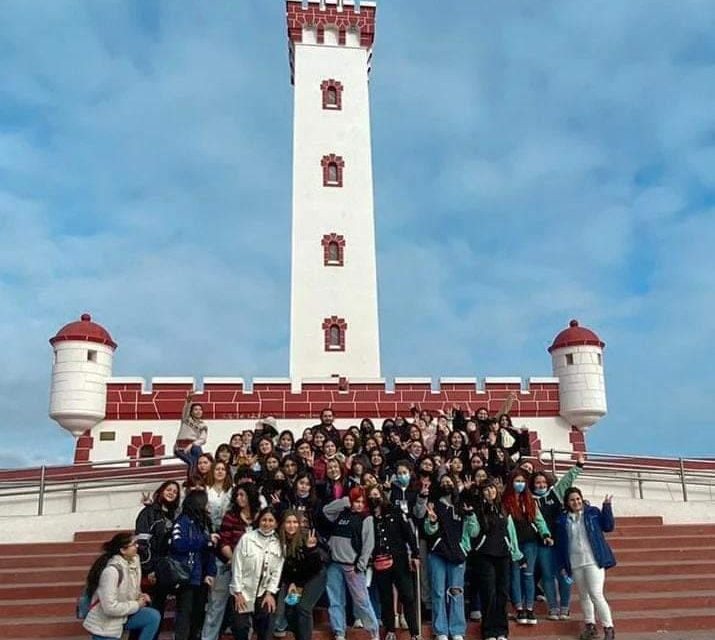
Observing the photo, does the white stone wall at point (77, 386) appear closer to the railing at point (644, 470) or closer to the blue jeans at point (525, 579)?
the railing at point (644, 470)

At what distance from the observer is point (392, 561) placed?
23.2ft

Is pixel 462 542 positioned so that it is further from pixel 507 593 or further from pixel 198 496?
pixel 198 496

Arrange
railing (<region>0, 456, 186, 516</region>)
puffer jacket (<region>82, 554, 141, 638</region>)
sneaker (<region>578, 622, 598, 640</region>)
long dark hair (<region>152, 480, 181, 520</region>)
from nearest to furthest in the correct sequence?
puffer jacket (<region>82, 554, 141, 638</region>), long dark hair (<region>152, 480, 181, 520</region>), sneaker (<region>578, 622, 598, 640</region>), railing (<region>0, 456, 186, 516</region>)

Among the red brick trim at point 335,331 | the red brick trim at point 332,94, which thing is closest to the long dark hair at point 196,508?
the red brick trim at point 335,331

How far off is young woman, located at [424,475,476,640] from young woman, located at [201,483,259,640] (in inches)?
72.9

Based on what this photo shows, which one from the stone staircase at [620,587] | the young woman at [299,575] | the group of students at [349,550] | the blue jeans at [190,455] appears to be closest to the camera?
the group of students at [349,550]

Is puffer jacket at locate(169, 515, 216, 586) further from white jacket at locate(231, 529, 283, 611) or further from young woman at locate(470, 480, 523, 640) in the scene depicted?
young woman at locate(470, 480, 523, 640)

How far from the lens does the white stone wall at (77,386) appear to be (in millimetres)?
14664

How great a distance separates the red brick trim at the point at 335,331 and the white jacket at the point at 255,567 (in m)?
11.5

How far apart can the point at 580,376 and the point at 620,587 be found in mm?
8009

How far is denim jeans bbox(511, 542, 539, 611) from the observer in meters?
7.59

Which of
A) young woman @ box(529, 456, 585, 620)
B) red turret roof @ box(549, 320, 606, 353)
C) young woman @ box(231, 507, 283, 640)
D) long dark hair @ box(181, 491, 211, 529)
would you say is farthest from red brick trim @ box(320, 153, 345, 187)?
young woman @ box(231, 507, 283, 640)

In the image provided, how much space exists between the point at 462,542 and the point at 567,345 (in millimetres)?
9861

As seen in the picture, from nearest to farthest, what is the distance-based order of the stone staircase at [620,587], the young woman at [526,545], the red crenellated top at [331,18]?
1. the stone staircase at [620,587]
2. the young woman at [526,545]
3. the red crenellated top at [331,18]
